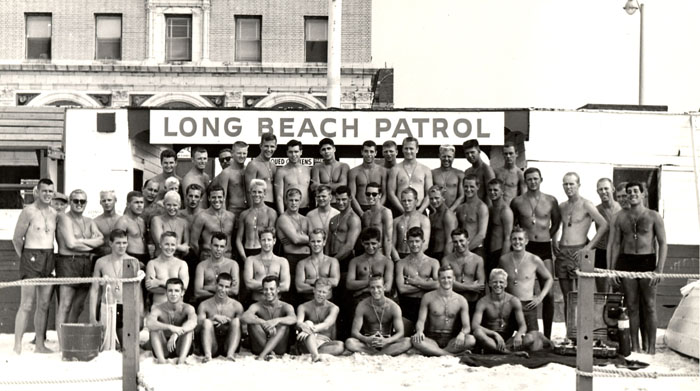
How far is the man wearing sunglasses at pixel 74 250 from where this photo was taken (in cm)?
972

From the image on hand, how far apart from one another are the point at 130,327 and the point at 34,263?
3793 mm

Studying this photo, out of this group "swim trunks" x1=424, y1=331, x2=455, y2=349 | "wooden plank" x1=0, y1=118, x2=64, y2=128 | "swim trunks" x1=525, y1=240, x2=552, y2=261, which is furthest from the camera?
"wooden plank" x1=0, y1=118, x2=64, y2=128

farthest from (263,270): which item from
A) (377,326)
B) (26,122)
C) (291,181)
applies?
(26,122)

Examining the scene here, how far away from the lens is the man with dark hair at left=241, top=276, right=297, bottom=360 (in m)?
8.91

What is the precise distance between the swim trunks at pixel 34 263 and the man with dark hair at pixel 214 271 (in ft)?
5.62

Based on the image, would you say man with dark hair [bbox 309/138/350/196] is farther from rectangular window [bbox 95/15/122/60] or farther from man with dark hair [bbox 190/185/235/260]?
rectangular window [bbox 95/15/122/60]

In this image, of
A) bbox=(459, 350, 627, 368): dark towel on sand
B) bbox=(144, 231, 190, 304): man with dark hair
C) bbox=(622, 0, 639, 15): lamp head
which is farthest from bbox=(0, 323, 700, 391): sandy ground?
bbox=(622, 0, 639, 15): lamp head

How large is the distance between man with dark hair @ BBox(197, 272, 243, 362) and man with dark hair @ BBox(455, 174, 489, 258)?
2.75 metres

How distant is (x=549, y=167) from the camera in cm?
1382

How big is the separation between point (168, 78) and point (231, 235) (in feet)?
73.4

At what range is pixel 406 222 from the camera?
992cm

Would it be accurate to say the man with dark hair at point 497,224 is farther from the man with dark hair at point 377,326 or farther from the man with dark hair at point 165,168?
the man with dark hair at point 165,168

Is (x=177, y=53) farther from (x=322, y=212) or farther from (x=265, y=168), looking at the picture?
(x=322, y=212)

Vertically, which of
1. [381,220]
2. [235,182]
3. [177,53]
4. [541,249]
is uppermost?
[177,53]
